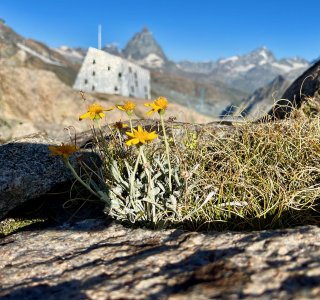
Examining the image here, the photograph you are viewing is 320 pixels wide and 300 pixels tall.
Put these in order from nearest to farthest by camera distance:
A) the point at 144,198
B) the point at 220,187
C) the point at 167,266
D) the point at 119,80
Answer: the point at 167,266 → the point at 144,198 → the point at 220,187 → the point at 119,80

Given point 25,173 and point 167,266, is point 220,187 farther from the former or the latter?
point 25,173

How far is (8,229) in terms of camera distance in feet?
14.3

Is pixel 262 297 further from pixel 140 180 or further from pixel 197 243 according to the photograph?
pixel 140 180

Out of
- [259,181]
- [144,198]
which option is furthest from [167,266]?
[259,181]

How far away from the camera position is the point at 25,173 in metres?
4.75

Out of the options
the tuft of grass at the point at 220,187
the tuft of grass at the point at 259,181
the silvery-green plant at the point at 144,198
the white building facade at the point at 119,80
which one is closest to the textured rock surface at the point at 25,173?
the tuft of grass at the point at 220,187

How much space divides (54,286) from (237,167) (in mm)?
2260

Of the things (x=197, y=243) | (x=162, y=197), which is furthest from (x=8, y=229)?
(x=197, y=243)

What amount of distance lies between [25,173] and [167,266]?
2.79 metres

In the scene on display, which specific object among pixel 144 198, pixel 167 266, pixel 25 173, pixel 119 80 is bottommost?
pixel 167 266

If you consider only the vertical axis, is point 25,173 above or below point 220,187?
above

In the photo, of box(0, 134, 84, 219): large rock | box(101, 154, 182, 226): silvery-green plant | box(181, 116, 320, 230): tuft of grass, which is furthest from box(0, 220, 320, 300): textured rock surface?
box(0, 134, 84, 219): large rock

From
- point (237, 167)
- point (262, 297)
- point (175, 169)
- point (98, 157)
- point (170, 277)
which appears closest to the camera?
point (262, 297)

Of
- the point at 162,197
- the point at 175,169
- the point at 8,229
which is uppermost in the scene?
the point at 175,169
